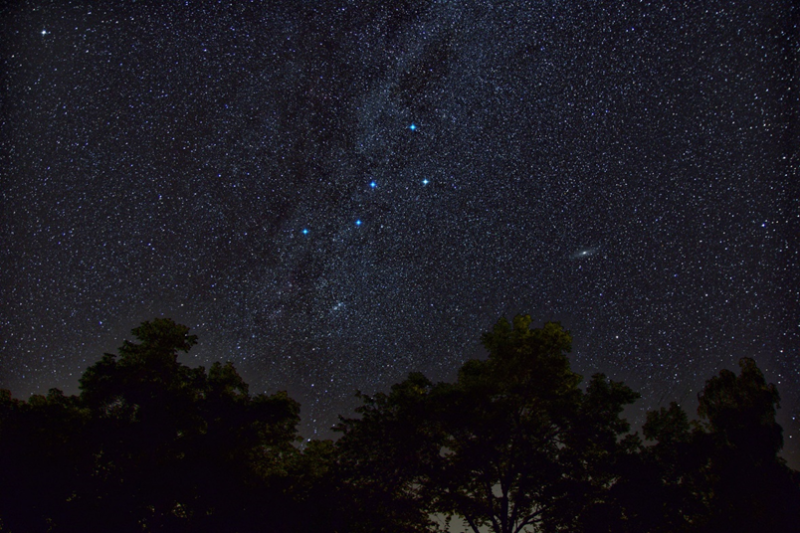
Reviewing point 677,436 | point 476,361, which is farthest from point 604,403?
point 476,361

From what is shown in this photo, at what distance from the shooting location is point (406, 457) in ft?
52.1

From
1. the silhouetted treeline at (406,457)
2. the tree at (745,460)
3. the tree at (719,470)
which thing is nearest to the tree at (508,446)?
the silhouetted treeline at (406,457)

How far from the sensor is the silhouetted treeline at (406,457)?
47.3 feet

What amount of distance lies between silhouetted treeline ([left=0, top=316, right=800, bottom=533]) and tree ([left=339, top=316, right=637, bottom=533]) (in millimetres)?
41

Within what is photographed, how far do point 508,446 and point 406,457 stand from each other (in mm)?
3215

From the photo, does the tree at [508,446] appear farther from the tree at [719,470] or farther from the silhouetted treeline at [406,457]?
the tree at [719,470]

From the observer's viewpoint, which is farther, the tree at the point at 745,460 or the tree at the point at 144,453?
the tree at the point at 144,453

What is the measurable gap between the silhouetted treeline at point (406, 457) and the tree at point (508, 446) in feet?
0.14

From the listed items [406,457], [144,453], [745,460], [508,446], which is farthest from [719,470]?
[144,453]

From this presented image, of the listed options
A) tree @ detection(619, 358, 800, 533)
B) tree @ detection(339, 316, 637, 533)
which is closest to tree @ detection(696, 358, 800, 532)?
tree @ detection(619, 358, 800, 533)

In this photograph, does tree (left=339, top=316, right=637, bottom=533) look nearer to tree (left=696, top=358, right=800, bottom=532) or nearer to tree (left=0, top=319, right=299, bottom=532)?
tree (left=696, top=358, right=800, bottom=532)

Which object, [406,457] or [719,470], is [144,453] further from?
[719,470]

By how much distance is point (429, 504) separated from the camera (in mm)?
15648

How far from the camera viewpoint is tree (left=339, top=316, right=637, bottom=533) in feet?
49.7
